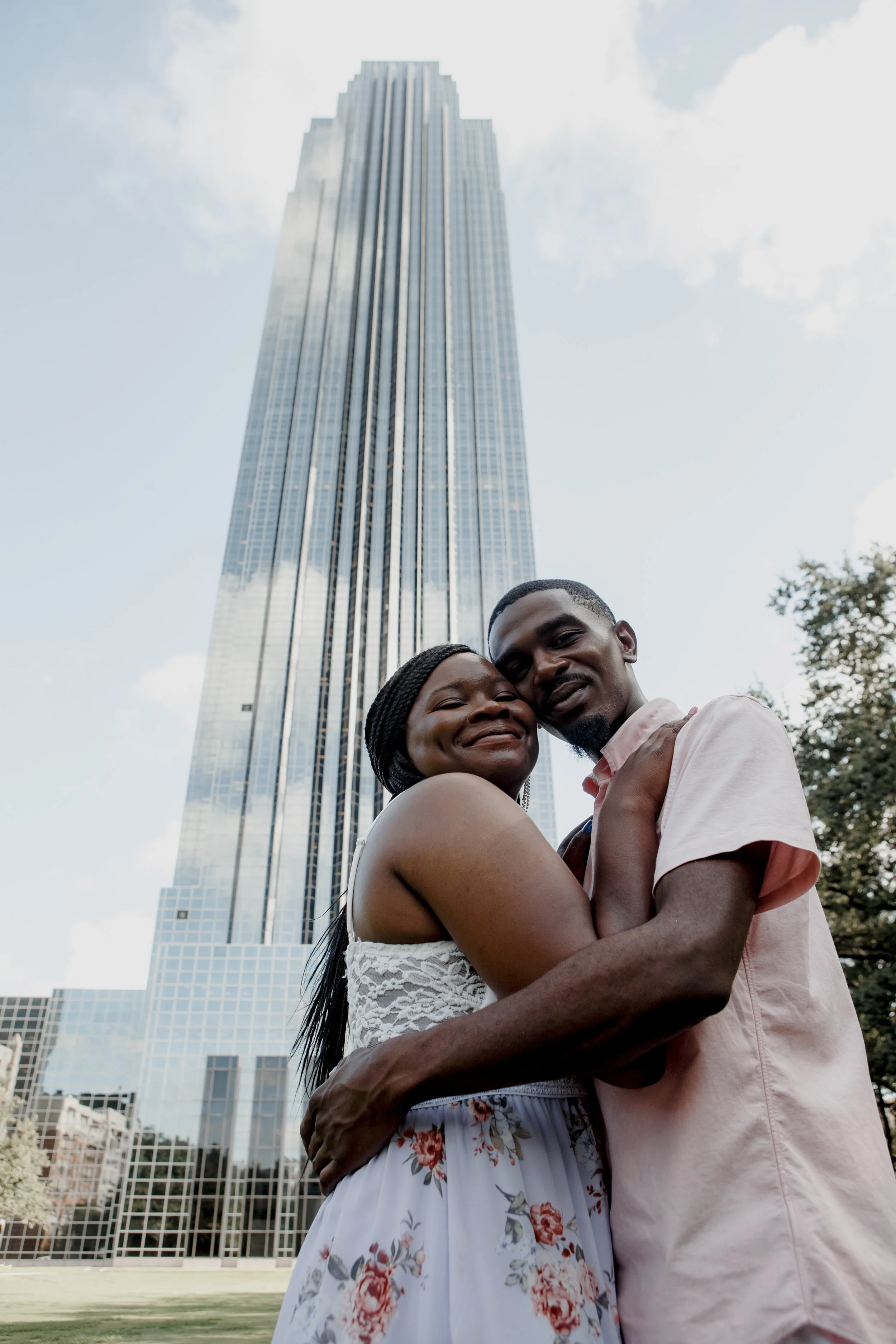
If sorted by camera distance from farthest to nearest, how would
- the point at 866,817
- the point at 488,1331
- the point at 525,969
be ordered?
1. the point at 866,817
2. the point at 525,969
3. the point at 488,1331

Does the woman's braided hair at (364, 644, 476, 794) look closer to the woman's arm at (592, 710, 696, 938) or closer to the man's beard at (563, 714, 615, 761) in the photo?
the man's beard at (563, 714, 615, 761)

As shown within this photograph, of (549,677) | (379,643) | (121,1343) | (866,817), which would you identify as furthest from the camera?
(379,643)

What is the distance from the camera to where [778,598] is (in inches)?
606

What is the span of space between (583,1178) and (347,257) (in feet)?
317

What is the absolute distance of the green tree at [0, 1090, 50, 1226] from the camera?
123ft

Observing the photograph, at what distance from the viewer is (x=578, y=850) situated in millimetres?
2348

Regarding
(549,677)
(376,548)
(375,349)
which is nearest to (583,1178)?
(549,677)

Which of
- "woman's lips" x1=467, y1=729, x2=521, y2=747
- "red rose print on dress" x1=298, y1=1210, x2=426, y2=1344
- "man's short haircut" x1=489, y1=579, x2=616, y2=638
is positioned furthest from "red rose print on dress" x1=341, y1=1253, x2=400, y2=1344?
"man's short haircut" x1=489, y1=579, x2=616, y2=638

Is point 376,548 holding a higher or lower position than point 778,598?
higher

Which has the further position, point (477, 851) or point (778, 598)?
point (778, 598)

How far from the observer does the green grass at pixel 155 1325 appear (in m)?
12.3

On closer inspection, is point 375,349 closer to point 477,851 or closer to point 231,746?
point 231,746

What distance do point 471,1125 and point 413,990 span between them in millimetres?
269

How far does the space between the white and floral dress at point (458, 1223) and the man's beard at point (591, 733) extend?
3.45ft
